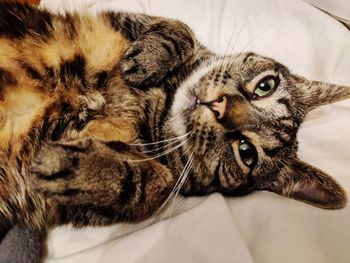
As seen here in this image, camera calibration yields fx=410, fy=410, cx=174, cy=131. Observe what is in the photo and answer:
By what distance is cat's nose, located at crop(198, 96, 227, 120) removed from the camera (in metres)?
1.17

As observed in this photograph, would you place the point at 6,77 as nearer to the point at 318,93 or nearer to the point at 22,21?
the point at 22,21

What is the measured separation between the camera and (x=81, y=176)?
94 cm

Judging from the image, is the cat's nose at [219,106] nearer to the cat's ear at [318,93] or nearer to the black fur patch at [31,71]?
the cat's ear at [318,93]

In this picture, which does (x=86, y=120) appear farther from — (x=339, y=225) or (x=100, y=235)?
(x=339, y=225)

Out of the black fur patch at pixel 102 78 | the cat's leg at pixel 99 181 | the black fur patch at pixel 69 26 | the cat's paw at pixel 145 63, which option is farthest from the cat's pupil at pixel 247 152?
the black fur patch at pixel 69 26

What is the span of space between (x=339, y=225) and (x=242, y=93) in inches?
18.6

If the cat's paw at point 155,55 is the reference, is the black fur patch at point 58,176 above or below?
below

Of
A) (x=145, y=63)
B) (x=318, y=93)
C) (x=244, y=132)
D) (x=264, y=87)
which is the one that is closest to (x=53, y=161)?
(x=145, y=63)

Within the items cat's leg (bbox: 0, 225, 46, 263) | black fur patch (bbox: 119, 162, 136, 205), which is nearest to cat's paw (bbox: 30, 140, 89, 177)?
black fur patch (bbox: 119, 162, 136, 205)

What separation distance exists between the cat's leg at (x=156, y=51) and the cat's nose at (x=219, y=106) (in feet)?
0.60

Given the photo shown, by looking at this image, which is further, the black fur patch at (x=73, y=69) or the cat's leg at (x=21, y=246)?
the black fur patch at (x=73, y=69)

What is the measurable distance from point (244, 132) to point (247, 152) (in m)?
0.06

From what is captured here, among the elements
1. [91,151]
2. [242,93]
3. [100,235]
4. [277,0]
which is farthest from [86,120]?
[277,0]

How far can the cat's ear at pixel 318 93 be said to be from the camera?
138 cm
